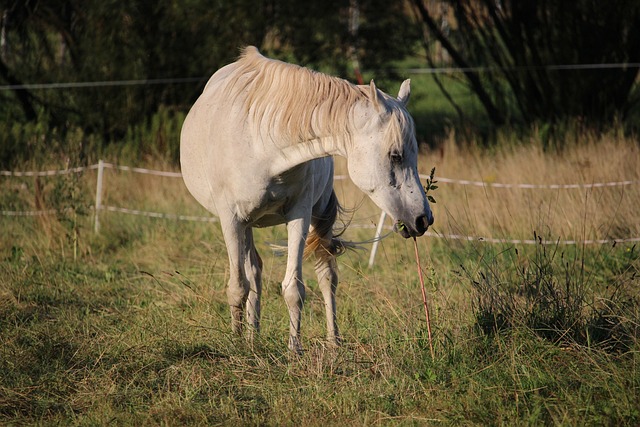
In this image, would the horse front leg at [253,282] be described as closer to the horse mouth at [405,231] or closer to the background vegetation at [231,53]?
the horse mouth at [405,231]

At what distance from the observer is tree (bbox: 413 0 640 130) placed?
11.8 meters

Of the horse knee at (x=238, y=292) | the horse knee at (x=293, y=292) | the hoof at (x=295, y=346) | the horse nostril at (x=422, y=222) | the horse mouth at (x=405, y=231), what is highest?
the horse nostril at (x=422, y=222)

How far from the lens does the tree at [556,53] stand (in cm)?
1177

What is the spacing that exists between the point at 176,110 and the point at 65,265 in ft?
19.0

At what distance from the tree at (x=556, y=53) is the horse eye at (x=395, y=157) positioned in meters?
7.66

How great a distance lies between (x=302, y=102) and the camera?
470cm

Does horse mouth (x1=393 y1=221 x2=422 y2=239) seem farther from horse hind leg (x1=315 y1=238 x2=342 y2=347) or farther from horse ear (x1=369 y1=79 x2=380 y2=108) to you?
horse hind leg (x1=315 y1=238 x2=342 y2=347)

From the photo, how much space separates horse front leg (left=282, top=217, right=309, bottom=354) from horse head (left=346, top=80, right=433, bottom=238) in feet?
2.54

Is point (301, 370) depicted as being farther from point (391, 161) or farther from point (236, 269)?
point (391, 161)

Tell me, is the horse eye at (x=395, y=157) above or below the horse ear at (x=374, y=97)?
below

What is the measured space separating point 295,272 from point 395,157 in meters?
1.17

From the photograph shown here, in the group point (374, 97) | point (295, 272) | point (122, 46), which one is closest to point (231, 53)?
point (122, 46)

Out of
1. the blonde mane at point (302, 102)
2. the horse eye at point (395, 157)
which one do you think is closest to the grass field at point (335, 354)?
the horse eye at point (395, 157)

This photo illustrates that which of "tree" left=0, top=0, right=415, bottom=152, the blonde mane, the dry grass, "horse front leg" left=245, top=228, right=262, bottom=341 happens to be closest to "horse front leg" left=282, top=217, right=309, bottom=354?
"horse front leg" left=245, top=228, right=262, bottom=341
